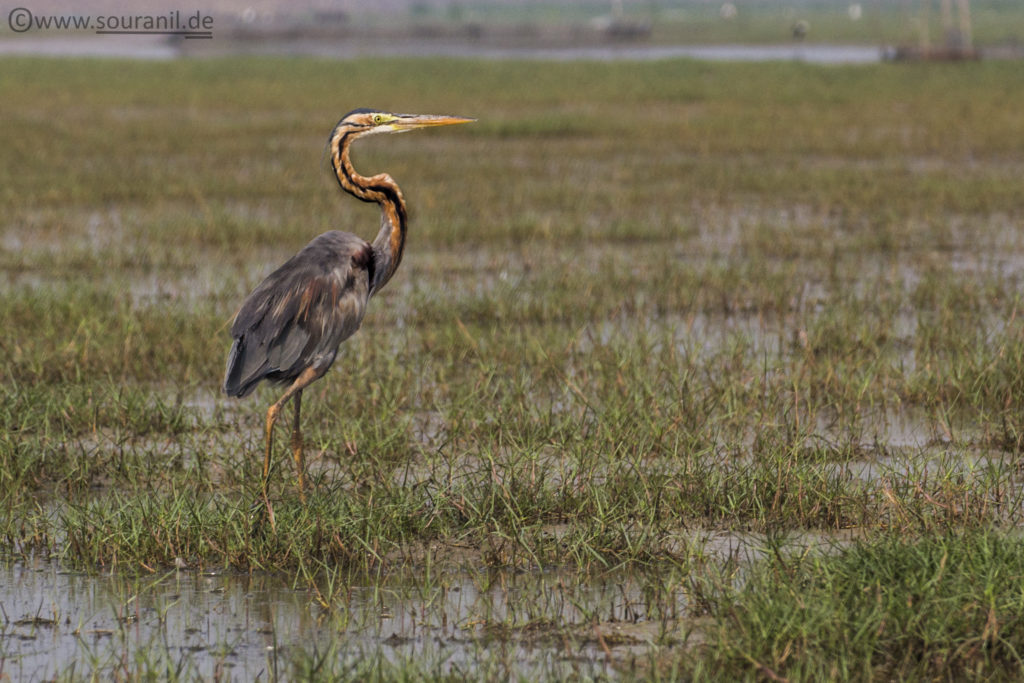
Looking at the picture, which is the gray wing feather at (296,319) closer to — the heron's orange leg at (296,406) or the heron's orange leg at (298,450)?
the heron's orange leg at (296,406)

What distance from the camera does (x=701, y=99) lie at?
32000mm

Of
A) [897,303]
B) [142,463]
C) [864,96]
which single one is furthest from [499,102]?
[142,463]

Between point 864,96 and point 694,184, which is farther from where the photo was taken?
point 864,96

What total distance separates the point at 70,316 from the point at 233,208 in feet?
20.3

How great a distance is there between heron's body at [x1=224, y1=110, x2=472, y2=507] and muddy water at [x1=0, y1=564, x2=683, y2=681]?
72cm

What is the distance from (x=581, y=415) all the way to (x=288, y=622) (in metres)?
2.37

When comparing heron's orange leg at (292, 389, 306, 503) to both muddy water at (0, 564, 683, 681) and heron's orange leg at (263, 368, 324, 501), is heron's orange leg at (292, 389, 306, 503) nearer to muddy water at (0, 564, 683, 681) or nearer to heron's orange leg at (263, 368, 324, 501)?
heron's orange leg at (263, 368, 324, 501)

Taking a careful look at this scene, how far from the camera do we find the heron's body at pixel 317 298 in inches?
207

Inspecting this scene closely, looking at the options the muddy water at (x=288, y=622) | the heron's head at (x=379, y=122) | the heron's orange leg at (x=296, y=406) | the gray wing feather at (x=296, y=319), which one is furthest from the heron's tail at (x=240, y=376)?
the heron's head at (x=379, y=122)

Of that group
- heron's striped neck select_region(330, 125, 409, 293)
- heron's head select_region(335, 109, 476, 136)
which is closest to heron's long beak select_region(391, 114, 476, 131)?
heron's head select_region(335, 109, 476, 136)

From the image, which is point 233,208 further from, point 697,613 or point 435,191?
point 697,613

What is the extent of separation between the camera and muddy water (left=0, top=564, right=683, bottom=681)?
404cm

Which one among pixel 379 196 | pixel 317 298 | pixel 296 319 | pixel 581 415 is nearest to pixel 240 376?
pixel 296 319

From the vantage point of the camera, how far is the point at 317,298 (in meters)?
5.28
